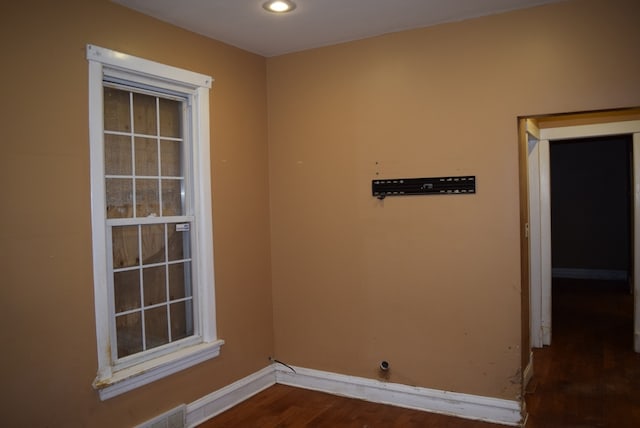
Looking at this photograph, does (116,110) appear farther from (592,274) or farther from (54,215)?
(592,274)

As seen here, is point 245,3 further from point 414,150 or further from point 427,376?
point 427,376

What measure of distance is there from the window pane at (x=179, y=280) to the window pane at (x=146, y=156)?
0.63 metres

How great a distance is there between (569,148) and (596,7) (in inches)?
249

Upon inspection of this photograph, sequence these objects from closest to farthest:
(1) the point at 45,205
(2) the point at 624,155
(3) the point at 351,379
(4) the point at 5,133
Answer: (4) the point at 5,133 → (1) the point at 45,205 → (3) the point at 351,379 → (2) the point at 624,155

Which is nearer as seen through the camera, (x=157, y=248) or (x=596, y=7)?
(x=596, y=7)

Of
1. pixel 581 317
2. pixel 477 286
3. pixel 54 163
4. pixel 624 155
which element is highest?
pixel 624 155

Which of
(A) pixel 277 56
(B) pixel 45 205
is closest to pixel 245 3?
(A) pixel 277 56

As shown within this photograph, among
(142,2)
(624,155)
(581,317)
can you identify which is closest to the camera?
(142,2)

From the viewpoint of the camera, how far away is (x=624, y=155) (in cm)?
808

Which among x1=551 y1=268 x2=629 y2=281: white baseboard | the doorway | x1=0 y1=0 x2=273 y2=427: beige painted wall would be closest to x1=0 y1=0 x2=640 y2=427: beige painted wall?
x1=0 y1=0 x2=273 y2=427: beige painted wall

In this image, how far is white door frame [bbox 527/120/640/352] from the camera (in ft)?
14.0

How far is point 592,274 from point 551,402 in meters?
5.99

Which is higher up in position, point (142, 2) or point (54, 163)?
point (142, 2)

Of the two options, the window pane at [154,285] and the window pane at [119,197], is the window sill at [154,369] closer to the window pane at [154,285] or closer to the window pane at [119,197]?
the window pane at [154,285]
